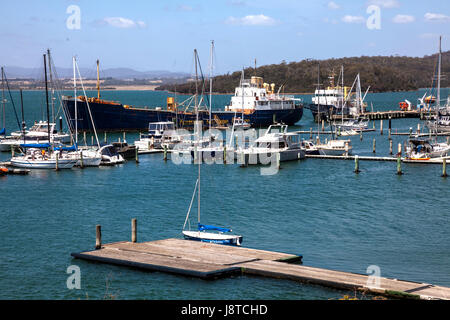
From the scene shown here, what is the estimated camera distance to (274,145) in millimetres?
59469

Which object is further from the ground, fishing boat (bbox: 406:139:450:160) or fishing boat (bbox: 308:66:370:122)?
fishing boat (bbox: 308:66:370:122)

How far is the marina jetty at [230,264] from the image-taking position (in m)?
21.8

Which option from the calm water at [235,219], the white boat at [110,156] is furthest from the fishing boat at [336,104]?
the white boat at [110,156]

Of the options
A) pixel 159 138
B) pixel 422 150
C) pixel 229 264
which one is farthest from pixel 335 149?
pixel 229 264

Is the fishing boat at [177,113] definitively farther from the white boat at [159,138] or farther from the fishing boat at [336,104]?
the white boat at [159,138]

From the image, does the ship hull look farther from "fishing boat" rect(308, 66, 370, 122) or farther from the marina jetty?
the marina jetty

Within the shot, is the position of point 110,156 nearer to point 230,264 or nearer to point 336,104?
point 230,264

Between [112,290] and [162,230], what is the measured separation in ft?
31.9

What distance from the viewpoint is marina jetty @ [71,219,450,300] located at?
21.8 metres

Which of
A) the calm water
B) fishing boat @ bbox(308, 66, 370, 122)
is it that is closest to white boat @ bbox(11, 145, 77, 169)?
the calm water

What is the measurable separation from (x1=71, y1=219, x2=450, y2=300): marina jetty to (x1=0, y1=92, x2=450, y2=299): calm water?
0.36 meters
